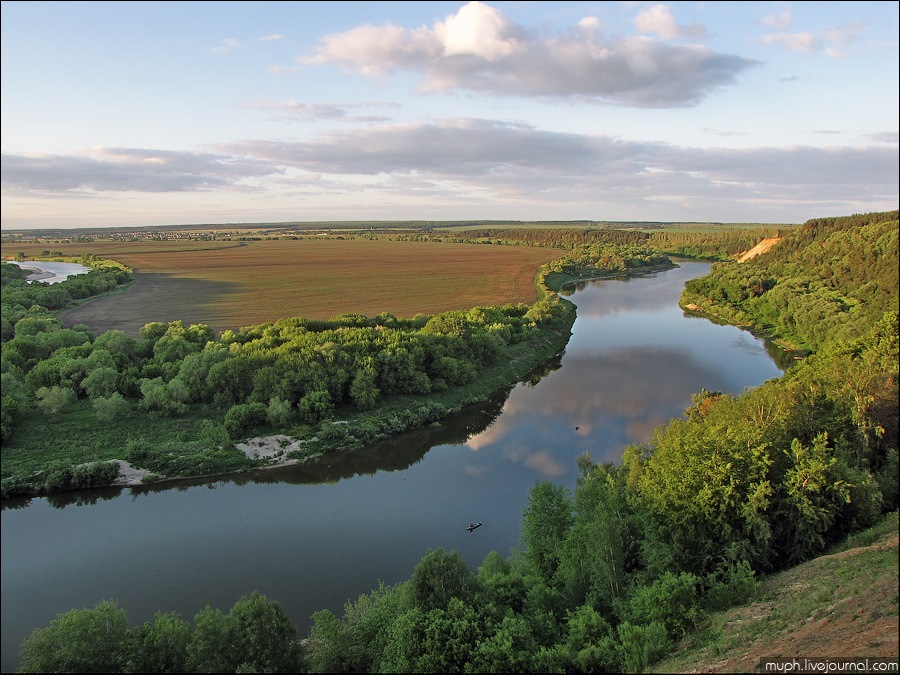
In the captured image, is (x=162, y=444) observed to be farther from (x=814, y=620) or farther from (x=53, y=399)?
(x=814, y=620)

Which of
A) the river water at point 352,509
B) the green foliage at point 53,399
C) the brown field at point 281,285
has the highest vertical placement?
the brown field at point 281,285

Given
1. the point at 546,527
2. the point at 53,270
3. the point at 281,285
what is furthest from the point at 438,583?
the point at 281,285

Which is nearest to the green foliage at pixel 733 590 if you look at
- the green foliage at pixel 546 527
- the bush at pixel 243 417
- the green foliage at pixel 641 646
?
the green foliage at pixel 641 646

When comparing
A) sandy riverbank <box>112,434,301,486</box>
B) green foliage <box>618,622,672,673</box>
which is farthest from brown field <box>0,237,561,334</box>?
green foliage <box>618,622,672,673</box>

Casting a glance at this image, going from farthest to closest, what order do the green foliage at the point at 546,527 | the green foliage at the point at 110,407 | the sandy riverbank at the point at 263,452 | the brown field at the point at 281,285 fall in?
the brown field at the point at 281,285, the green foliage at the point at 110,407, the sandy riverbank at the point at 263,452, the green foliage at the point at 546,527

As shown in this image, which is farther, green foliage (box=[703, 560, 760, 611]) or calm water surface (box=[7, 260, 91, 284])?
calm water surface (box=[7, 260, 91, 284])

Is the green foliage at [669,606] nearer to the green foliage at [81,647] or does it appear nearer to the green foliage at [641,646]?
the green foliage at [641,646]

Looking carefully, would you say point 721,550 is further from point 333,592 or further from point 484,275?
point 484,275

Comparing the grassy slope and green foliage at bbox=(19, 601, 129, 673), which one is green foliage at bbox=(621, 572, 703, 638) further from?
green foliage at bbox=(19, 601, 129, 673)
